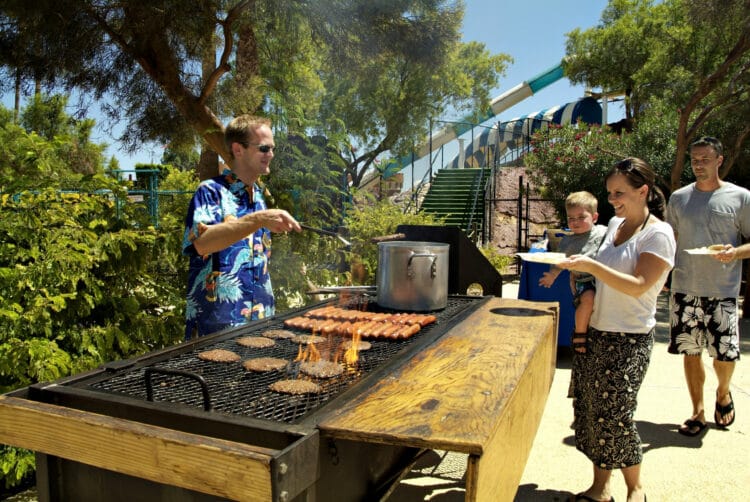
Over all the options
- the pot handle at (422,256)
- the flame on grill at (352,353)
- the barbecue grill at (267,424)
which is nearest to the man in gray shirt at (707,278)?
the pot handle at (422,256)

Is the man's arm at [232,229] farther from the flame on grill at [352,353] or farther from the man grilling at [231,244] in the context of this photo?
the flame on grill at [352,353]

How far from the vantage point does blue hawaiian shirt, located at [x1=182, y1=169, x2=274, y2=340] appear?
248 cm

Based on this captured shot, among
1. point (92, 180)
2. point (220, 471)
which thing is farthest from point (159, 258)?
point (220, 471)

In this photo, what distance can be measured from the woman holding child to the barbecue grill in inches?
27.8

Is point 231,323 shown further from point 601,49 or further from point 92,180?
point 601,49

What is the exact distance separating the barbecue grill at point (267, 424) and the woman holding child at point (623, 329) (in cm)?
71

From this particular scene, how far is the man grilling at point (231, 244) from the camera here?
2385 mm

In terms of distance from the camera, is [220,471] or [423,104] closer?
[220,471]

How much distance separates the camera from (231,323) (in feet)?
8.34

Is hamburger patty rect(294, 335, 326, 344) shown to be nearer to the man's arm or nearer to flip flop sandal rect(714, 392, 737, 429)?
the man's arm

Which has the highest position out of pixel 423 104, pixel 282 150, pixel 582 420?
pixel 423 104

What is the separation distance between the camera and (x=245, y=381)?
5.79ft

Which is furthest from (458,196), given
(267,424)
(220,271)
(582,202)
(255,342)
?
(267,424)

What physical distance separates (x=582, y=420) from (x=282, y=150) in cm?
393
